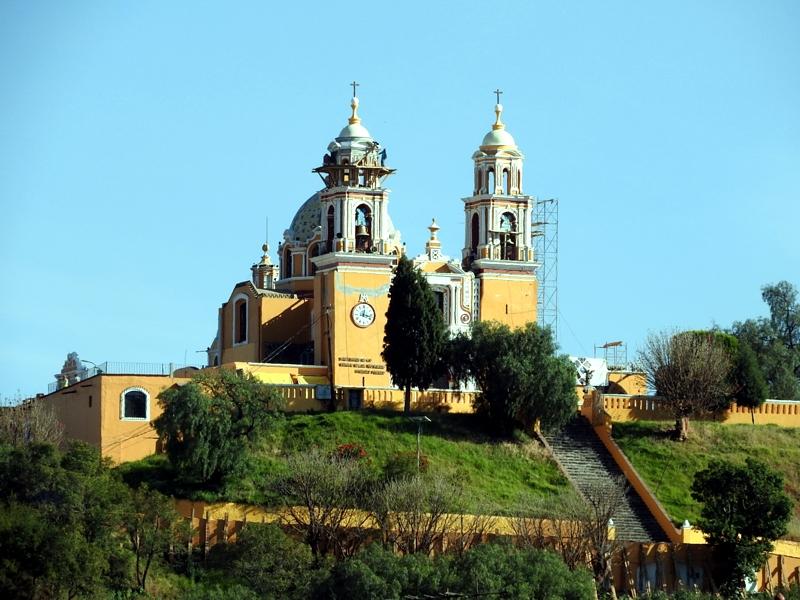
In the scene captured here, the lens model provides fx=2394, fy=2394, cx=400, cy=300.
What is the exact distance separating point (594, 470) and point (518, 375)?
3.73m

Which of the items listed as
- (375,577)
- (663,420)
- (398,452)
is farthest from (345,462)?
(663,420)

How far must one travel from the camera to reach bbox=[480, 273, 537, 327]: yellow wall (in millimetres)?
81812

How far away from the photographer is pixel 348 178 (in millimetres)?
80562

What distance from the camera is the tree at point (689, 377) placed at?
253 ft

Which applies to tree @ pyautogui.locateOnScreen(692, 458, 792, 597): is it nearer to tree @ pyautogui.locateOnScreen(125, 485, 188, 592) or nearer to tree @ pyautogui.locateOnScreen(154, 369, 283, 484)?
tree @ pyautogui.locateOnScreen(154, 369, 283, 484)

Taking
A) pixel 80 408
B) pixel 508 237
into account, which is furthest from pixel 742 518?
pixel 80 408

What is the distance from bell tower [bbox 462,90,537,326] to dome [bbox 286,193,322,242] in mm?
5413

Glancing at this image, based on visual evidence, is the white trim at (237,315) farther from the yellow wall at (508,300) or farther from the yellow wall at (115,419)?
the yellow wall at (115,419)

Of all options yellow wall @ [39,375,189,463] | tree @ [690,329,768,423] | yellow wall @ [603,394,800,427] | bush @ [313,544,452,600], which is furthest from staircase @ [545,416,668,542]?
yellow wall @ [39,375,189,463]

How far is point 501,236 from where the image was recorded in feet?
272

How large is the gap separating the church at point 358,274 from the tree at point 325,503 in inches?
384

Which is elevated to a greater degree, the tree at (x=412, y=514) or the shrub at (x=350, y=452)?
the shrub at (x=350, y=452)

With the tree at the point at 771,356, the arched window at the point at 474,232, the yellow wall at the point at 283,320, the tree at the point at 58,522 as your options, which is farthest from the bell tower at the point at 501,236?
the tree at the point at 58,522

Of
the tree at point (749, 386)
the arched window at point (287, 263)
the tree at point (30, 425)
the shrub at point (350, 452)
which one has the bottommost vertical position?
the shrub at point (350, 452)
